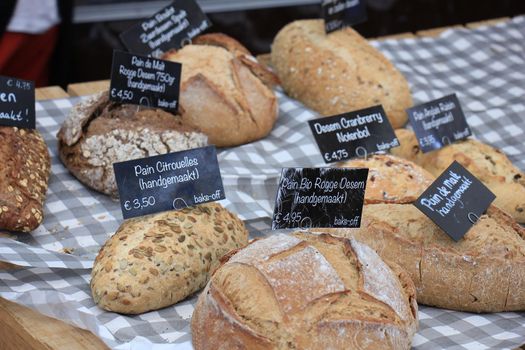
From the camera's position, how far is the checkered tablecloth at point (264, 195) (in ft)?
7.54

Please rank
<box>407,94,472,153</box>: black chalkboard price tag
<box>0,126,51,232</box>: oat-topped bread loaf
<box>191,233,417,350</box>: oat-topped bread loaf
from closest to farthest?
1. <box>191,233,417,350</box>: oat-topped bread loaf
2. <box>0,126,51,232</box>: oat-topped bread loaf
3. <box>407,94,472,153</box>: black chalkboard price tag

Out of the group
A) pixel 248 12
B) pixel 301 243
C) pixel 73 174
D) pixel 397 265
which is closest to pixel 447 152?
pixel 397 265

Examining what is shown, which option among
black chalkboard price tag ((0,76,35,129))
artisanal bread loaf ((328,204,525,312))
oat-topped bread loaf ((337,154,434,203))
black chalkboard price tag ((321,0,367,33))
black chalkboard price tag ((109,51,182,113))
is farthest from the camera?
black chalkboard price tag ((321,0,367,33))

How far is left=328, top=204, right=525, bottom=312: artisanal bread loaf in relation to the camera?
2.43 metres

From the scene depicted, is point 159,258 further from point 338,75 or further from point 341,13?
point 341,13

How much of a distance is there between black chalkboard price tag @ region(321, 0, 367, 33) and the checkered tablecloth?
0.36 m

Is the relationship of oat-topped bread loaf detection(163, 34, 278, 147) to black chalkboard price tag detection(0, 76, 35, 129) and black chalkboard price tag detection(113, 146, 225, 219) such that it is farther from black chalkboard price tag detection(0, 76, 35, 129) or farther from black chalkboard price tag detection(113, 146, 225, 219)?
black chalkboard price tag detection(113, 146, 225, 219)

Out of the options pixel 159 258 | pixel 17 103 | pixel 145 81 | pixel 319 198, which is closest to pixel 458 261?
pixel 319 198

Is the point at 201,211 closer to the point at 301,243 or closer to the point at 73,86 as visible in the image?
the point at 301,243

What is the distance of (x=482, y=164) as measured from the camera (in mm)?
3008

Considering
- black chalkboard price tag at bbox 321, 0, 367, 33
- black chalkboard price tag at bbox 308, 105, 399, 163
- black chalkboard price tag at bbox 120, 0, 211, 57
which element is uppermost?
black chalkboard price tag at bbox 120, 0, 211, 57

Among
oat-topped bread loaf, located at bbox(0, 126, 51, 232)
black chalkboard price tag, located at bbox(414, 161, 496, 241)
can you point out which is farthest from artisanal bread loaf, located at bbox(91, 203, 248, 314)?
black chalkboard price tag, located at bbox(414, 161, 496, 241)

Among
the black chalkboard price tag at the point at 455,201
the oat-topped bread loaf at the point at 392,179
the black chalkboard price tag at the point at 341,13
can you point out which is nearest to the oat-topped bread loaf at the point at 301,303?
the black chalkboard price tag at the point at 455,201

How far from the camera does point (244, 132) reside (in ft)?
10.7
